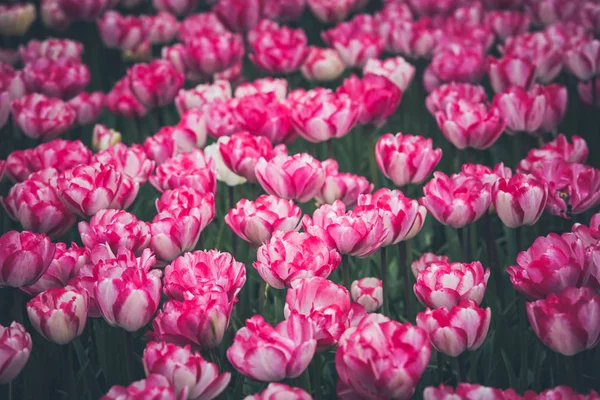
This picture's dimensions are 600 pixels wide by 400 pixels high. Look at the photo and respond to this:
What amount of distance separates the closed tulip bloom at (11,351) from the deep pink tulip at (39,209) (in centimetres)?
48

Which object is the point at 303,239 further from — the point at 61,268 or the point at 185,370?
the point at 61,268

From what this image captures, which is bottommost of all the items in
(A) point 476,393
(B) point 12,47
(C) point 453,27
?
(B) point 12,47

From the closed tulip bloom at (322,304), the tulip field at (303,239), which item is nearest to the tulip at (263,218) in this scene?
the tulip field at (303,239)

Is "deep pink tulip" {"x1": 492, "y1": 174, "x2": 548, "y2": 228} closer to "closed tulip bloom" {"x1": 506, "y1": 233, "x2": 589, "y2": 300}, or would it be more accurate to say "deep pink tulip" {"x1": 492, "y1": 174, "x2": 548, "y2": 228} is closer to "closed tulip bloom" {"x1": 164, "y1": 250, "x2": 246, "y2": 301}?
"closed tulip bloom" {"x1": 506, "y1": 233, "x2": 589, "y2": 300}

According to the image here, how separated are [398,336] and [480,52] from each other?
1.89 metres

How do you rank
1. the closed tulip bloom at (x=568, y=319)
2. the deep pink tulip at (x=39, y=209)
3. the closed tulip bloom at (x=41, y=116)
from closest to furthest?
the closed tulip bloom at (x=568, y=319) < the deep pink tulip at (x=39, y=209) < the closed tulip bloom at (x=41, y=116)

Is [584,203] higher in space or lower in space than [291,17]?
higher

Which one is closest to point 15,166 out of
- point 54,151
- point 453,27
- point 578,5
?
point 54,151

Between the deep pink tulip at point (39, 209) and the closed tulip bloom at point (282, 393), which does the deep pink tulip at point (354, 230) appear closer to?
the closed tulip bloom at point (282, 393)

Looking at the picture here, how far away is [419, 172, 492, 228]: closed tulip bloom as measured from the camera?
156 centimetres

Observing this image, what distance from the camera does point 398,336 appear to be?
112cm

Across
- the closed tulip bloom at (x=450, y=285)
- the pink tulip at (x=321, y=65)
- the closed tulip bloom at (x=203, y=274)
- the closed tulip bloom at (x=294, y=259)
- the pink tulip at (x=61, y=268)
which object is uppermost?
the closed tulip bloom at (x=294, y=259)

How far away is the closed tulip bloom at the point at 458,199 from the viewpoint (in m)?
1.56

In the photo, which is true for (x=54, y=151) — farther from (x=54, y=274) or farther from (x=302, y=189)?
(x=302, y=189)
